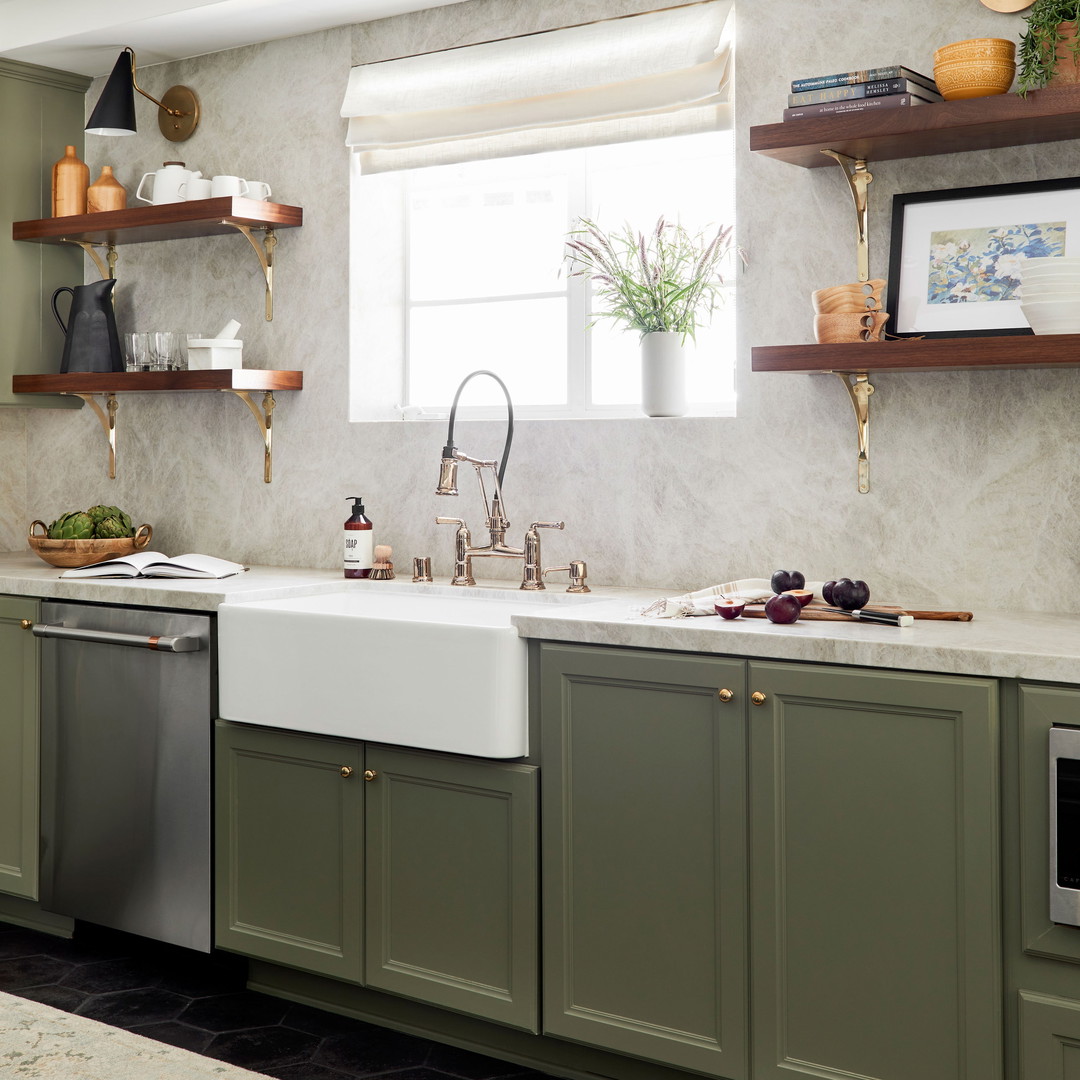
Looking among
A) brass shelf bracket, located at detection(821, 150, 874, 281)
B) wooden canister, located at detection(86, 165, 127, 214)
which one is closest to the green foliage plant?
brass shelf bracket, located at detection(821, 150, 874, 281)

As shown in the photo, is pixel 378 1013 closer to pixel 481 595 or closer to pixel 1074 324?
pixel 481 595

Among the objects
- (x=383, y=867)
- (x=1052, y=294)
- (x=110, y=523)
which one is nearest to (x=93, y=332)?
(x=110, y=523)

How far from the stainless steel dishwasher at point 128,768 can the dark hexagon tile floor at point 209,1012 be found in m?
0.12

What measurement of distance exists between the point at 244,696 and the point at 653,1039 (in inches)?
43.5

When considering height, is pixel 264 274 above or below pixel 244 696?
above

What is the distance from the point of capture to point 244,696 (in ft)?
8.68

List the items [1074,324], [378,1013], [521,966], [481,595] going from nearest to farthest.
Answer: [1074,324]
[521,966]
[378,1013]
[481,595]

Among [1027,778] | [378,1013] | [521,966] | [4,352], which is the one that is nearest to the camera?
[1027,778]

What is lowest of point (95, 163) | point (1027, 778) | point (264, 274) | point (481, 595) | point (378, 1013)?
point (378, 1013)

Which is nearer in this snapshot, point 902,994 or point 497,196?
point 902,994

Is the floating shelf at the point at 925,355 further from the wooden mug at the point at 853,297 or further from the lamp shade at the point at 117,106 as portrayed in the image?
the lamp shade at the point at 117,106

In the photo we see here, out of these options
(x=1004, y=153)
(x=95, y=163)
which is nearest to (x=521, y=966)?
(x=1004, y=153)

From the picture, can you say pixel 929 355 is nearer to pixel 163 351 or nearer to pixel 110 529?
pixel 163 351

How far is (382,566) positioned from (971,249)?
1.56 metres
